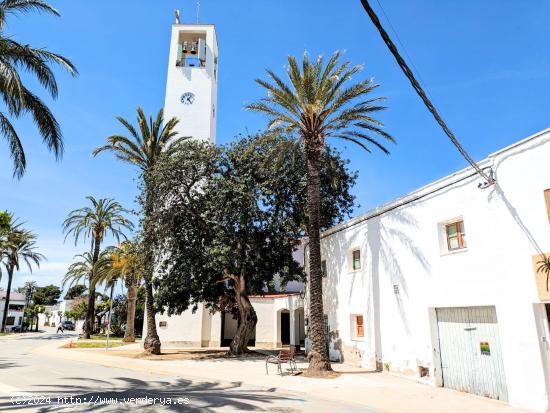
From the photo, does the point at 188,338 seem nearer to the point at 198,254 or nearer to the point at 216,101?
the point at 198,254

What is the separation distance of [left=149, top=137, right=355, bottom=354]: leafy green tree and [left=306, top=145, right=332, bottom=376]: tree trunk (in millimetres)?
3941

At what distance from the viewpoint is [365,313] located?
17.6 m

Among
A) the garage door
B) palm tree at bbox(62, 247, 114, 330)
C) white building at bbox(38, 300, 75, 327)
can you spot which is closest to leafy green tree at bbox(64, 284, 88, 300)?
white building at bbox(38, 300, 75, 327)

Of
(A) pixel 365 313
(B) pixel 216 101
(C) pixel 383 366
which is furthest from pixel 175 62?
(C) pixel 383 366

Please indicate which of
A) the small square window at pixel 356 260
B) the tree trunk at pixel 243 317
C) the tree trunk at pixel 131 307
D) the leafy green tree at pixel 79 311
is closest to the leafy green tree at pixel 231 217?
the tree trunk at pixel 243 317

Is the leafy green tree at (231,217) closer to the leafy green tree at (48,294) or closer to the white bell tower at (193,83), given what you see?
the white bell tower at (193,83)

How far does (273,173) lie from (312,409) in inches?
530

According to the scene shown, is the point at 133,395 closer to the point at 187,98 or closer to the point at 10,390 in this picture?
the point at 10,390

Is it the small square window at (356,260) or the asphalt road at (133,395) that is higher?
the small square window at (356,260)

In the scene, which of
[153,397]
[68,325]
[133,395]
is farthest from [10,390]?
[68,325]

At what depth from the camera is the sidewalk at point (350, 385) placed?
1048 cm

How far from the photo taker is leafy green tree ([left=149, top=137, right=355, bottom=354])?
69.4 feet

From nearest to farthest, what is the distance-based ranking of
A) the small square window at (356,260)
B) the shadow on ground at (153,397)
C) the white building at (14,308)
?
the shadow on ground at (153,397) → the small square window at (356,260) → the white building at (14,308)

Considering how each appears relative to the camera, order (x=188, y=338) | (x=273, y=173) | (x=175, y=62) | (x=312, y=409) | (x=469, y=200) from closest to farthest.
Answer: (x=312, y=409) → (x=469, y=200) → (x=273, y=173) → (x=188, y=338) → (x=175, y=62)
